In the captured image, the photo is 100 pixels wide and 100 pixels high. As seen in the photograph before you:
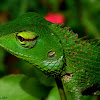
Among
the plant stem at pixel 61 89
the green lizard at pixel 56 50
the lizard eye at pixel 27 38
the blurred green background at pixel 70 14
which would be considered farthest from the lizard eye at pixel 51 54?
the blurred green background at pixel 70 14

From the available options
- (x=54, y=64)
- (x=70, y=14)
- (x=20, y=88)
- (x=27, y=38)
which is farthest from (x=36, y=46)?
(x=70, y=14)

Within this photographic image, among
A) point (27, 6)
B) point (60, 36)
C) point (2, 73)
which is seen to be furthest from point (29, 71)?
point (60, 36)

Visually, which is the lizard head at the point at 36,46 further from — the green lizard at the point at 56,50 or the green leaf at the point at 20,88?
the green leaf at the point at 20,88

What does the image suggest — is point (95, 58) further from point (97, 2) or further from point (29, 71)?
point (97, 2)

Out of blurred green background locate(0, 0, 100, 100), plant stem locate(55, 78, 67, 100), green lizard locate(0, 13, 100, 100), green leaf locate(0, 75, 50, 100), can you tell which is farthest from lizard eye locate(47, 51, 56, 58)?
blurred green background locate(0, 0, 100, 100)

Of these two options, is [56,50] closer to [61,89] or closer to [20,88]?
[61,89]
